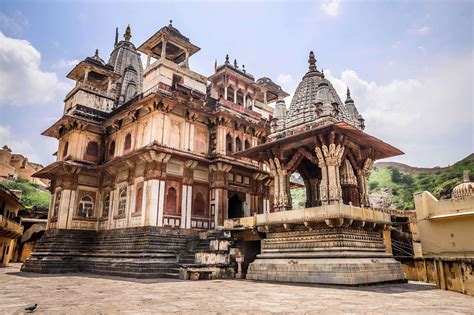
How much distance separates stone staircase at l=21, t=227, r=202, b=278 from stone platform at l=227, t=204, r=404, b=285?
4.31 m

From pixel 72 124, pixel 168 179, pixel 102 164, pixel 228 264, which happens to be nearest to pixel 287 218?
pixel 228 264

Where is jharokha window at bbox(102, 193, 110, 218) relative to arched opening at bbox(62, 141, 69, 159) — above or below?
below

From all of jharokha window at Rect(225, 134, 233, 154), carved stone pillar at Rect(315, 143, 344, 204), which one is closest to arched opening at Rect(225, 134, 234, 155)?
jharokha window at Rect(225, 134, 233, 154)

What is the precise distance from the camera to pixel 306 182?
1969 centimetres

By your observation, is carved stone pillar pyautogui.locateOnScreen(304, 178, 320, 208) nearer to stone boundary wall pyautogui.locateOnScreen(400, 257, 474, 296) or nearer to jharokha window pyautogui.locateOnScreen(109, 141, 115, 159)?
stone boundary wall pyautogui.locateOnScreen(400, 257, 474, 296)

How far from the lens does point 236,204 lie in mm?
23094

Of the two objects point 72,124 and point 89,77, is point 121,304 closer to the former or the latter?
point 72,124

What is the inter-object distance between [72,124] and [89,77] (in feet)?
19.2

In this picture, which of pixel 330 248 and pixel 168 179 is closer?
pixel 330 248

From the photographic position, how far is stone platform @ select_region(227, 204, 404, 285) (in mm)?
12500

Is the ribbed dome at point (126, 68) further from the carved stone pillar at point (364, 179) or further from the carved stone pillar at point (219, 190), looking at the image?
the carved stone pillar at point (364, 179)

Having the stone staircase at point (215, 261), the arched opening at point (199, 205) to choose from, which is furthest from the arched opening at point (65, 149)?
the stone staircase at point (215, 261)

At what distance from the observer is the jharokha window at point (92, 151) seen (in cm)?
2352

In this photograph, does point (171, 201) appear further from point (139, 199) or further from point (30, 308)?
point (30, 308)
